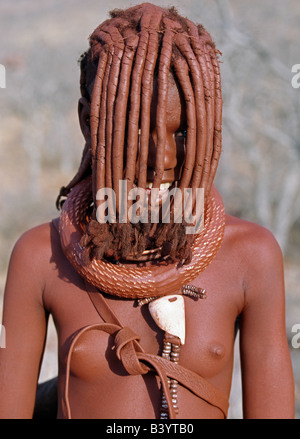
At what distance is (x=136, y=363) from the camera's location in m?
1.32

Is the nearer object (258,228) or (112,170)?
(112,170)

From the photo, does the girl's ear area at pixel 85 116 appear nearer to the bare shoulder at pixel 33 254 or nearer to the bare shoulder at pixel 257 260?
the bare shoulder at pixel 33 254

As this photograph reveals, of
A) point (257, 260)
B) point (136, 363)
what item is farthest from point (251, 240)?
point (136, 363)

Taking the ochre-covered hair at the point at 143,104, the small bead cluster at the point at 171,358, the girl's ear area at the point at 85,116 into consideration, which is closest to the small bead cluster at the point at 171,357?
the small bead cluster at the point at 171,358

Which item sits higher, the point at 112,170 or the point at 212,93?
the point at 212,93

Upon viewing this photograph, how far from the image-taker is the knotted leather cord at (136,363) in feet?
4.33

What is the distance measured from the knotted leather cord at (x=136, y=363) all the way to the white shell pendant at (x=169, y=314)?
7 centimetres

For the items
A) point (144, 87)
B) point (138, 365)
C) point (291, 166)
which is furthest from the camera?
point (291, 166)

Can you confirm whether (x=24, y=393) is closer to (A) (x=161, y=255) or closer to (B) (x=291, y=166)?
(A) (x=161, y=255)

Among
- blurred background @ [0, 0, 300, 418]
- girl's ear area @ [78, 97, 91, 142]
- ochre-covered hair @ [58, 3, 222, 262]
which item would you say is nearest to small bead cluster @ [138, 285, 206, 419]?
ochre-covered hair @ [58, 3, 222, 262]

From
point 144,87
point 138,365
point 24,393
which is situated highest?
point 144,87

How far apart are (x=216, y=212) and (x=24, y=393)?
716 millimetres

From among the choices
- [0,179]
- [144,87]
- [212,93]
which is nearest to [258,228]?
[212,93]

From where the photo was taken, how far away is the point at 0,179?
9805 mm
